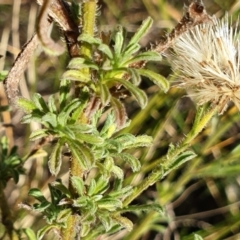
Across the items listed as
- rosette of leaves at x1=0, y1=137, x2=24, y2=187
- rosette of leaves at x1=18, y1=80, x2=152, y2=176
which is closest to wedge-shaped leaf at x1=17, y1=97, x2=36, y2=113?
rosette of leaves at x1=18, y1=80, x2=152, y2=176

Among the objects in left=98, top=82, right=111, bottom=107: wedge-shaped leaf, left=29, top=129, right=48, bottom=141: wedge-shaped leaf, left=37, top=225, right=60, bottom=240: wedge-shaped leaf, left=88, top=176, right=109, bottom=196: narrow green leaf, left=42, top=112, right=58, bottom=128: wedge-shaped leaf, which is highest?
Answer: left=98, top=82, right=111, bottom=107: wedge-shaped leaf

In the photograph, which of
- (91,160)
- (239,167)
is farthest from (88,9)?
(239,167)

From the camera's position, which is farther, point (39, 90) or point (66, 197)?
point (39, 90)

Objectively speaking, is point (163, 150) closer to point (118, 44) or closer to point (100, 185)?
point (100, 185)

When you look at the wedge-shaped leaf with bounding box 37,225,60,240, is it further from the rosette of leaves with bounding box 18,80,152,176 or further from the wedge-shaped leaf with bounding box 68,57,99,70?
the wedge-shaped leaf with bounding box 68,57,99,70

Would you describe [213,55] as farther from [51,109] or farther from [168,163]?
[51,109]

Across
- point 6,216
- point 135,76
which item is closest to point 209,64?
point 135,76

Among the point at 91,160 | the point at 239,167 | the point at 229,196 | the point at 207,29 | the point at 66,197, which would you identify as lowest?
the point at 229,196

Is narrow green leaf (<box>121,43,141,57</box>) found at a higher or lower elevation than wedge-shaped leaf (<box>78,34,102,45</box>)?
lower
